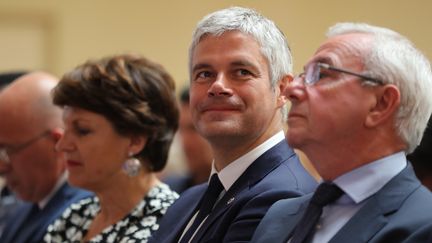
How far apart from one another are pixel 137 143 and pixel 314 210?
1.25m

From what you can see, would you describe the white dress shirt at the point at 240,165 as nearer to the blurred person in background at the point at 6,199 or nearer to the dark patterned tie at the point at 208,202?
the dark patterned tie at the point at 208,202

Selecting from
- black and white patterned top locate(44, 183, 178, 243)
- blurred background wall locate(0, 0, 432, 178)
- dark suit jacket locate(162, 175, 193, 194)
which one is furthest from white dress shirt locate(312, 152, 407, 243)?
blurred background wall locate(0, 0, 432, 178)

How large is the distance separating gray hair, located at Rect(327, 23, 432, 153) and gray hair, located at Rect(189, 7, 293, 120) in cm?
49

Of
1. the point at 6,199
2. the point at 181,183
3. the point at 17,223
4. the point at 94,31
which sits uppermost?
the point at 94,31

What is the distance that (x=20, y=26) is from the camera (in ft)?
22.5

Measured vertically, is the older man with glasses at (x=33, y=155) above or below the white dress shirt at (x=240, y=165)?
below

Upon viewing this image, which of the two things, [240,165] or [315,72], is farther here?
[240,165]

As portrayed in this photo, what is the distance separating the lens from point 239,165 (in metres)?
2.67

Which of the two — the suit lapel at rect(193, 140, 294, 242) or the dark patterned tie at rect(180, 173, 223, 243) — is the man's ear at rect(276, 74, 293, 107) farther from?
the dark patterned tie at rect(180, 173, 223, 243)

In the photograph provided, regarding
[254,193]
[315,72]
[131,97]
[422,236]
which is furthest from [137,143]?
[422,236]

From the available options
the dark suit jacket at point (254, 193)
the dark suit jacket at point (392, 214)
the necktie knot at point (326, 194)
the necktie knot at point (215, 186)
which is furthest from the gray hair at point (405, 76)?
the necktie knot at point (215, 186)

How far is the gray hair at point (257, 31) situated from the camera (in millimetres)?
2693

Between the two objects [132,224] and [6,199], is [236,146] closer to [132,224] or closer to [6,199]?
[132,224]

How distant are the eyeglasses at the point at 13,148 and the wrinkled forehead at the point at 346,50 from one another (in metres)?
1.93
